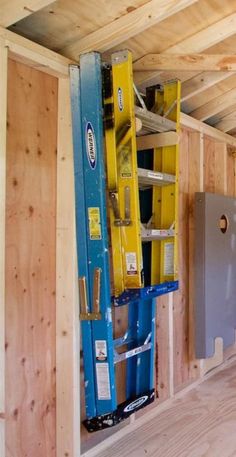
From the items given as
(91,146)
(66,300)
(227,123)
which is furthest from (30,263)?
(227,123)

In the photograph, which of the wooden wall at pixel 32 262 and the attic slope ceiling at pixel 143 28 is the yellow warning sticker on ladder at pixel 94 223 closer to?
the wooden wall at pixel 32 262

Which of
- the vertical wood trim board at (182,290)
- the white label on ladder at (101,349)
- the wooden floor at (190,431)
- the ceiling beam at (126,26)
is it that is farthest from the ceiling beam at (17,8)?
the wooden floor at (190,431)

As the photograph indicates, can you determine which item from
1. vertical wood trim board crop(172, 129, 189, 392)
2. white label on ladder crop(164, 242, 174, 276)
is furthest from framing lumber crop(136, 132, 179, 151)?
vertical wood trim board crop(172, 129, 189, 392)

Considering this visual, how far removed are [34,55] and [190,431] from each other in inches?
91.3

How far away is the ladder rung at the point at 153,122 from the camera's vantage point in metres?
2.27

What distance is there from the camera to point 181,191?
3.43m

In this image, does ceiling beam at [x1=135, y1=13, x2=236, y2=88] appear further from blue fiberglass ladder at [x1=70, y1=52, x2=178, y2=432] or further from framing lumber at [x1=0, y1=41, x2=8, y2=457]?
framing lumber at [x1=0, y1=41, x2=8, y2=457]

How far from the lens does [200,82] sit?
2.98m

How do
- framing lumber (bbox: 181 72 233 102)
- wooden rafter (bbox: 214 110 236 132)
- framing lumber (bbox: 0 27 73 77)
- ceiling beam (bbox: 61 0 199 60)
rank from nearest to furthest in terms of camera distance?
framing lumber (bbox: 0 27 73 77) → ceiling beam (bbox: 61 0 199 60) → framing lumber (bbox: 181 72 233 102) → wooden rafter (bbox: 214 110 236 132)

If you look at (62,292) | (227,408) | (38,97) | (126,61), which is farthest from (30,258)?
(227,408)

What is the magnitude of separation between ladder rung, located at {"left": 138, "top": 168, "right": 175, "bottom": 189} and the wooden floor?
59.4 inches

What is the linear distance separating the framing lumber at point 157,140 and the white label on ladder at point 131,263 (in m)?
0.68

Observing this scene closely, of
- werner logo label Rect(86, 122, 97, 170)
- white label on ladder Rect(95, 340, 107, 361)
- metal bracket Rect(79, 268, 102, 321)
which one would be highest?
werner logo label Rect(86, 122, 97, 170)

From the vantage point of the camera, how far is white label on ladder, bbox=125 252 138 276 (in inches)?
86.7
